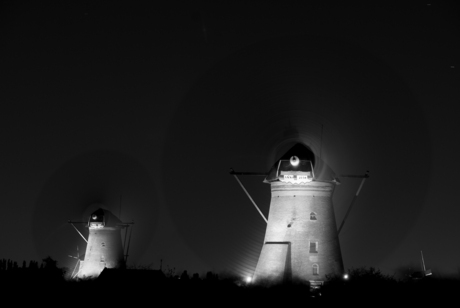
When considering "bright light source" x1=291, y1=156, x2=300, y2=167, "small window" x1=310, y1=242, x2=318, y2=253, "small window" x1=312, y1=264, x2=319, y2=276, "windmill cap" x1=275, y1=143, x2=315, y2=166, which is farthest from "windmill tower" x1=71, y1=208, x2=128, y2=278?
"bright light source" x1=291, y1=156, x2=300, y2=167

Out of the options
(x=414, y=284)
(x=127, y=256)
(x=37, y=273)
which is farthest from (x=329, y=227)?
(x=127, y=256)

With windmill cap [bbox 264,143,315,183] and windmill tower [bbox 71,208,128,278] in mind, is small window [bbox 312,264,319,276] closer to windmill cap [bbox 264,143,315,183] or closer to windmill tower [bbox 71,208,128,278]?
windmill cap [bbox 264,143,315,183]

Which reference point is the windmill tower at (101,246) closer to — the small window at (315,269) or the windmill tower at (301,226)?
the windmill tower at (301,226)

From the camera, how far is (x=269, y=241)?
6347cm

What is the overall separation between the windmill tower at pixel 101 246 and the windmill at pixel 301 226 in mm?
34796

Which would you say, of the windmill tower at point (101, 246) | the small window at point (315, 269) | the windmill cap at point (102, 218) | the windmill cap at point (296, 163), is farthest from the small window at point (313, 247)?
the windmill cap at point (102, 218)

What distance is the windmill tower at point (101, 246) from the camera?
311 ft

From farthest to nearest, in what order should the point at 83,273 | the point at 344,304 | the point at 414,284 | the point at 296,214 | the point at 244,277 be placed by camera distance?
the point at 83,273, the point at 244,277, the point at 296,214, the point at 414,284, the point at 344,304

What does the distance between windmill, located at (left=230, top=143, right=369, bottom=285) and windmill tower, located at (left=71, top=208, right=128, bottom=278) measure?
34.8 metres

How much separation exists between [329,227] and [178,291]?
10.5m

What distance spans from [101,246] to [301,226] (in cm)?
3700

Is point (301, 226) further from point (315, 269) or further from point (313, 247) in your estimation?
point (315, 269)

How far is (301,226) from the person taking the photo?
2448 inches

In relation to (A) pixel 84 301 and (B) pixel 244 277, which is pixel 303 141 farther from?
(A) pixel 84 301
